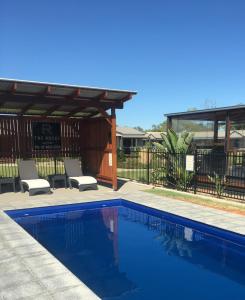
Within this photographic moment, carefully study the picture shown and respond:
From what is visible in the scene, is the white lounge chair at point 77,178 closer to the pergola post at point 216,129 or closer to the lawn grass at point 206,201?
the lawn grass at point 206,201

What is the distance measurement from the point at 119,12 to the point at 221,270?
39.9ft

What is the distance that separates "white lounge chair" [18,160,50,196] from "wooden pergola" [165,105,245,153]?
6.94m

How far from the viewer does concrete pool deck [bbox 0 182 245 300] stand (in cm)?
433

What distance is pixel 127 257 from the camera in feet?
22.0

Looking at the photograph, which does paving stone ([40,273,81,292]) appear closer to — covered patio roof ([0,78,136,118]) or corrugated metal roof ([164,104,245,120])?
covered patio roof ([0,78,136,118])

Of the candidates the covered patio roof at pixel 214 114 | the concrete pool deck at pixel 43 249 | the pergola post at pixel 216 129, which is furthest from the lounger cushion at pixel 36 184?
the pergola post at pixel 216 129

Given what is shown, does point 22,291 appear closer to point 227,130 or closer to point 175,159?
point 175,159

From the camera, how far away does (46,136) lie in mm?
15094

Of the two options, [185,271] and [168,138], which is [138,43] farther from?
[185,271]

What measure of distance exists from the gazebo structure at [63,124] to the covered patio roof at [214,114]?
350cm

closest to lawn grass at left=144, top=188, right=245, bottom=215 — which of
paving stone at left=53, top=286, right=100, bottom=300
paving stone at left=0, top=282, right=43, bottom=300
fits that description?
paving stone at left=53, top=286, right=100, bottom=300

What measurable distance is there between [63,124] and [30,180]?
13.2ft

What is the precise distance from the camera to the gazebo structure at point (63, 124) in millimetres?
11719

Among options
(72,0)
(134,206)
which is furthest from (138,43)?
(134,206)
